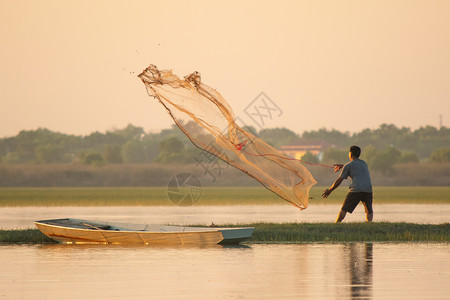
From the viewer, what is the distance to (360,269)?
15.5 m

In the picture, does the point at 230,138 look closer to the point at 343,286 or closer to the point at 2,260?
the point at 2,260

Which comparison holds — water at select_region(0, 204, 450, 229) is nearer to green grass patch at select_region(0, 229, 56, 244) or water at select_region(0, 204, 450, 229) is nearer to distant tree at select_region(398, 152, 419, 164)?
green grass patch at select_region(0, 229, 56, 244)

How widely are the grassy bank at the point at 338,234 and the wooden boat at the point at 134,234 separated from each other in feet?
2.96

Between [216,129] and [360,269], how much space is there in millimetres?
5250

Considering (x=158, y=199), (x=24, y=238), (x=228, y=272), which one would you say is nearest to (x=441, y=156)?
(x=158, y=199)

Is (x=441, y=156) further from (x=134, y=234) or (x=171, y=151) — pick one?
(x=134, y=234)

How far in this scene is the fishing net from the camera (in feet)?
63.3

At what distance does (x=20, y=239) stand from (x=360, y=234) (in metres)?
8.02

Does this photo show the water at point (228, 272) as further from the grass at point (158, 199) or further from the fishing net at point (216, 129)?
the grass at point (158, 199)

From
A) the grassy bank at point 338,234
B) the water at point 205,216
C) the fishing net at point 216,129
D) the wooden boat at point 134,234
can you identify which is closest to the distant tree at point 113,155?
the water at point 205,216

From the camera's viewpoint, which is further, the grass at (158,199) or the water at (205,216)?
the grass at (158,199)

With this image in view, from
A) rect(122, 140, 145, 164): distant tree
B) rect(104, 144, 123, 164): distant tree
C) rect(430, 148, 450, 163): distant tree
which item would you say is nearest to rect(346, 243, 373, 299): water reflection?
rect(430, 148, 450, 163): distant tree

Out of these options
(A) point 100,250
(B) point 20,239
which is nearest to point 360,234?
(A) point 100,250

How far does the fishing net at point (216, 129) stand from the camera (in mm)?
19281
